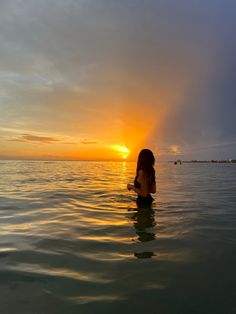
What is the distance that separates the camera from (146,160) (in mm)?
9641

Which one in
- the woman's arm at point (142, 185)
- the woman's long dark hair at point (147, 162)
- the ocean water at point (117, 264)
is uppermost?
A: the woman's long dark hair at point (147, 162)

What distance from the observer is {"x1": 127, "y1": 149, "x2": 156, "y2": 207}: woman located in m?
9.66

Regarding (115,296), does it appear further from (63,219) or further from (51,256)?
(63,219)

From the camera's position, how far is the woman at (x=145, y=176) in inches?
380

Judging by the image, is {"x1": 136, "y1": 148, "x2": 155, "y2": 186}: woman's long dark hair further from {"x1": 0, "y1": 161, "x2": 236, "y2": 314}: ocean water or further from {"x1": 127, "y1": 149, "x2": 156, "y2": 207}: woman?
{"x1": 0, "y1": 161, "x2": 236, "y2": 314}: ocean water

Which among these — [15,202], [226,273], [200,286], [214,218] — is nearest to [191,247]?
[226,273]

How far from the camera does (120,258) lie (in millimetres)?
5305

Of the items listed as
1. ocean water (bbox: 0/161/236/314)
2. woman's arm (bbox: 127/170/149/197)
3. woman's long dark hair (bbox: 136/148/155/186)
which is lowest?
ocean water (bbox: 0/161/236/314)

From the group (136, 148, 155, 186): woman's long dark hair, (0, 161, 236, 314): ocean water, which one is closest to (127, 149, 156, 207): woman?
(136, 148, 155, 186): woman's long dark hair

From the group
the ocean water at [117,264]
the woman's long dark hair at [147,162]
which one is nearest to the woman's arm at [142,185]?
the woman's long dark hair at [147,162]

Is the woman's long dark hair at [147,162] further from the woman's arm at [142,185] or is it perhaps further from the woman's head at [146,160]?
the woman's arm at [142,185]

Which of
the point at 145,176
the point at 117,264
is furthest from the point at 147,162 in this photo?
the point at 117,264

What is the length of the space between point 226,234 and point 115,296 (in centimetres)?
415

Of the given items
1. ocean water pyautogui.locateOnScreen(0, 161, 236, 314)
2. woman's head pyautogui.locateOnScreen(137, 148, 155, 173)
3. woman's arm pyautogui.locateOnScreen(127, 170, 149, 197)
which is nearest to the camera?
ocean water pyautogui.locateOnScreen(0, 161, 236, 314)
